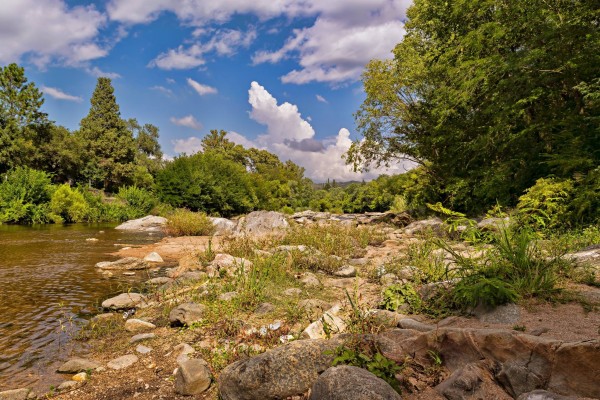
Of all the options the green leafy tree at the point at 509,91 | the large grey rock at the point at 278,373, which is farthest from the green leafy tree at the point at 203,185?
the large grey rock at the point at 278,373

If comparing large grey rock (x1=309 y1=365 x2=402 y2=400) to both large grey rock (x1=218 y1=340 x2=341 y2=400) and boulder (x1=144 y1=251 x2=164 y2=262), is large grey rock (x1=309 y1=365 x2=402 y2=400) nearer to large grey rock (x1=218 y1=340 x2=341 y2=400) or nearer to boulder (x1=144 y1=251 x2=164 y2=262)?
large grey rock (x1=218 y1=340 x2=341 y2=400)

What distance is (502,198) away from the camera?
1209 centimetres

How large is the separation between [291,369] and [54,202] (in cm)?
2797

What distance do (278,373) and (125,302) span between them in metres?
4.50

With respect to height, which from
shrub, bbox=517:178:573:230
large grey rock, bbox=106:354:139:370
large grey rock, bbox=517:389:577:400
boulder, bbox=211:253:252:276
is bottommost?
large grey rock, bbox=106:354:139:370

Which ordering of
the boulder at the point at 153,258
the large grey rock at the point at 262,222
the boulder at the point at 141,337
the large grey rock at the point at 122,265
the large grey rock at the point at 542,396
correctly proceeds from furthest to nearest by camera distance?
1. the large grey rock at the point at 262,222
2. the boulder at the point at 153,258
3. the large grey rock at the point at 122,265
4. the boulder at the point at 141,337
5. the large grey rock at the point at 542,396

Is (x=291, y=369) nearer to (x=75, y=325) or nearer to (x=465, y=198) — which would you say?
(x=75, y=325)

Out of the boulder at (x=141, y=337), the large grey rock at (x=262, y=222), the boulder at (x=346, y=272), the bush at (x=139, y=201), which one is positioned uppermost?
the bush at (x=139, y=201)

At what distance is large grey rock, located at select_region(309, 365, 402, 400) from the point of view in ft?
6.80

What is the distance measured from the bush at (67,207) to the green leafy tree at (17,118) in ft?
32.4

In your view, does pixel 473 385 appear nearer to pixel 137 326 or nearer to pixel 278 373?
pixel 278 373

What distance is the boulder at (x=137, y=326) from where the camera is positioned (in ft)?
16.1

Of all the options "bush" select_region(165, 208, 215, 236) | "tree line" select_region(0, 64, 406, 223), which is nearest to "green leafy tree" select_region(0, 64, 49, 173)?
"tree line" select_region(0, 64, 406, 223)

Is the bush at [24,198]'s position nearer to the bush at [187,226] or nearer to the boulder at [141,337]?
the bush at [187,226]
